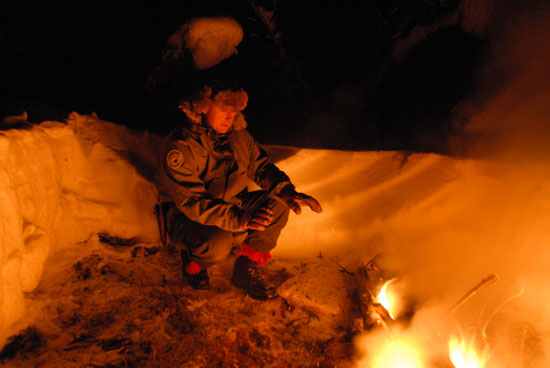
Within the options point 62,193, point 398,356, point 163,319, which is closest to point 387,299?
point 398,356

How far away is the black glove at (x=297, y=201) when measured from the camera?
254 cm

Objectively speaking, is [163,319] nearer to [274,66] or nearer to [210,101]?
[210,101]

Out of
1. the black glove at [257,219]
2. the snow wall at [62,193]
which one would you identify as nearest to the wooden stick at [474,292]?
the black glove at [257,219]

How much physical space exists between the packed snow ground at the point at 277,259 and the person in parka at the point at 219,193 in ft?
0.85

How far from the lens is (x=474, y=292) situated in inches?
84.6

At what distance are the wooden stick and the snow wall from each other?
2.43 m

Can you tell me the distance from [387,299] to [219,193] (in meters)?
1.48

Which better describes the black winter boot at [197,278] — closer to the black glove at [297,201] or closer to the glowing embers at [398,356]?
the black glove at [297,201]

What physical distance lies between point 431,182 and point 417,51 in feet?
8.76

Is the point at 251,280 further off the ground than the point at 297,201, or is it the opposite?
the point at 297,201

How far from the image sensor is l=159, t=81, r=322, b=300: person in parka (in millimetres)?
2357

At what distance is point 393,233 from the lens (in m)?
3.06

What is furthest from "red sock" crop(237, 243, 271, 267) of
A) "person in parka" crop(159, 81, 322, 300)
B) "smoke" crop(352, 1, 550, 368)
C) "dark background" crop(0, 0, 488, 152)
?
"dark background" crop(0, 0, 488, 152)

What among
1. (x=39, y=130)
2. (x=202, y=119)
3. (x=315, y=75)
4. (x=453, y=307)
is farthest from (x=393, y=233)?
(x=315, y=75)
